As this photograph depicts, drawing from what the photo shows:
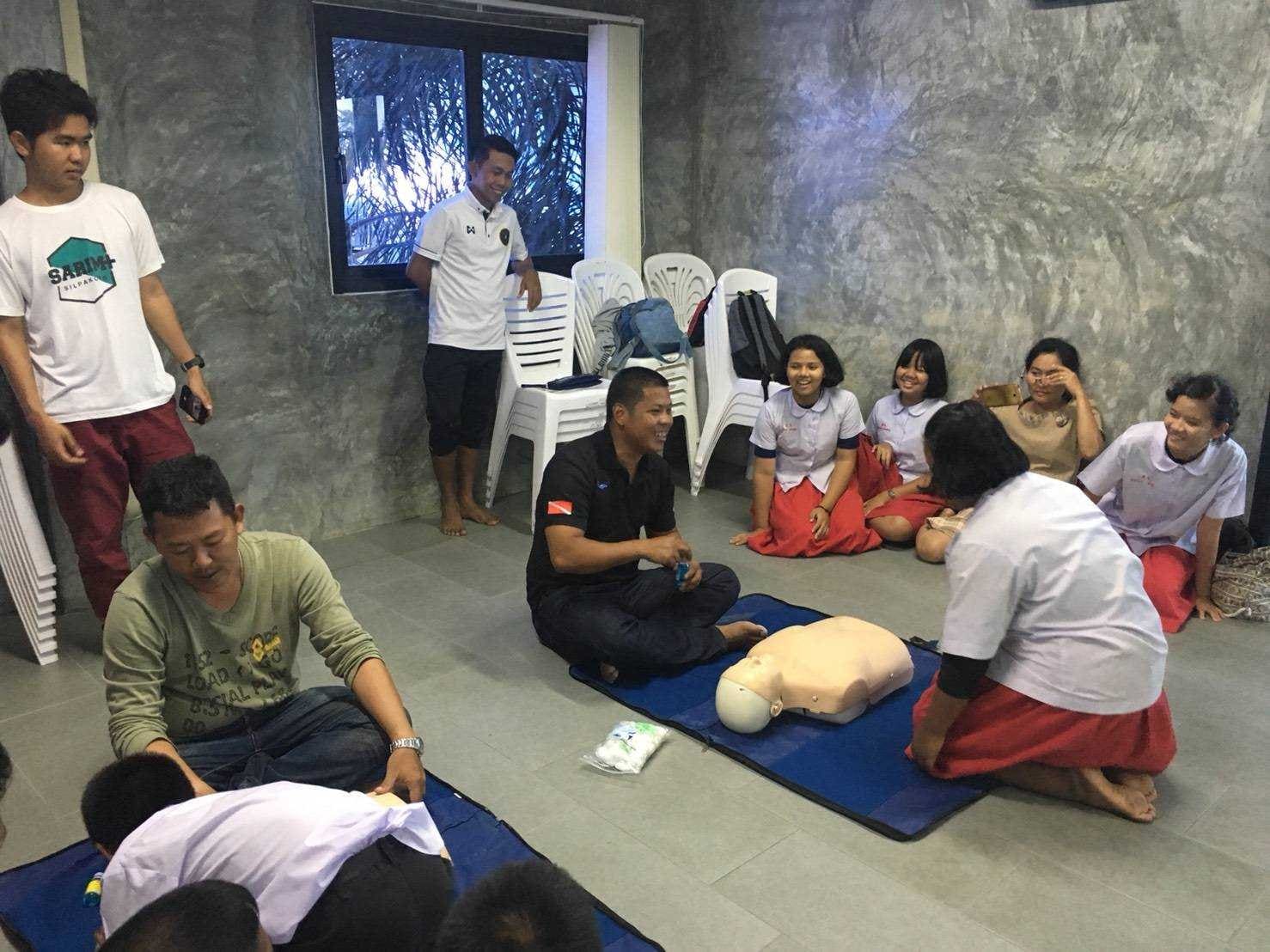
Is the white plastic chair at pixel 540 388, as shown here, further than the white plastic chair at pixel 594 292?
No

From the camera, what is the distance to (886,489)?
4391mm

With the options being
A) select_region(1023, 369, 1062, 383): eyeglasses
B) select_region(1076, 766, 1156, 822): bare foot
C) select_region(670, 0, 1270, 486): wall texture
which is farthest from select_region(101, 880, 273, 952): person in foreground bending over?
select_region(670, 0, 1270, 486): wall texture

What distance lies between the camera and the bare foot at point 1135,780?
2.41 metres

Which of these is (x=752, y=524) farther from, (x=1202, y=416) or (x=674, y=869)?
(x=674, y=869)

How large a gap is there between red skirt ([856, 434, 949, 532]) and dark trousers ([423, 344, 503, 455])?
1.60 meters

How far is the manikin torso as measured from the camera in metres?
2.68

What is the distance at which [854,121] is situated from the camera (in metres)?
4.57

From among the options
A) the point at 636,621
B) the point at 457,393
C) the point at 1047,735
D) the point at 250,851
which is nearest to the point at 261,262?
the point at 457,393

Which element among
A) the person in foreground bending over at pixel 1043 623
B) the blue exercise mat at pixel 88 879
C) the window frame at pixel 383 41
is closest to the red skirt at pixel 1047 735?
the person in foreground bending over at pixel 1043 623

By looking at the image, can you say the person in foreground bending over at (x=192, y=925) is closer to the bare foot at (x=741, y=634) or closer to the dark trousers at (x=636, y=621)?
the dark trousers at (x=636, y=621)

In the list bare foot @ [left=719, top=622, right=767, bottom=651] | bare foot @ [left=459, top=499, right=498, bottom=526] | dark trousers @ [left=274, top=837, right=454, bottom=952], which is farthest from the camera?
bare foot @ [left=459, top=499, right=498, bottom=526]

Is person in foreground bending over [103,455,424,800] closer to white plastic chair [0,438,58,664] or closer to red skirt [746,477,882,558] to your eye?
white plastic chair [0,438,58,664]

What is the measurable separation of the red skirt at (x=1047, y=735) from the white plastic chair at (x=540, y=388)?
224 cm

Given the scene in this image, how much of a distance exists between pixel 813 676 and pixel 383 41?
3.05 meters
